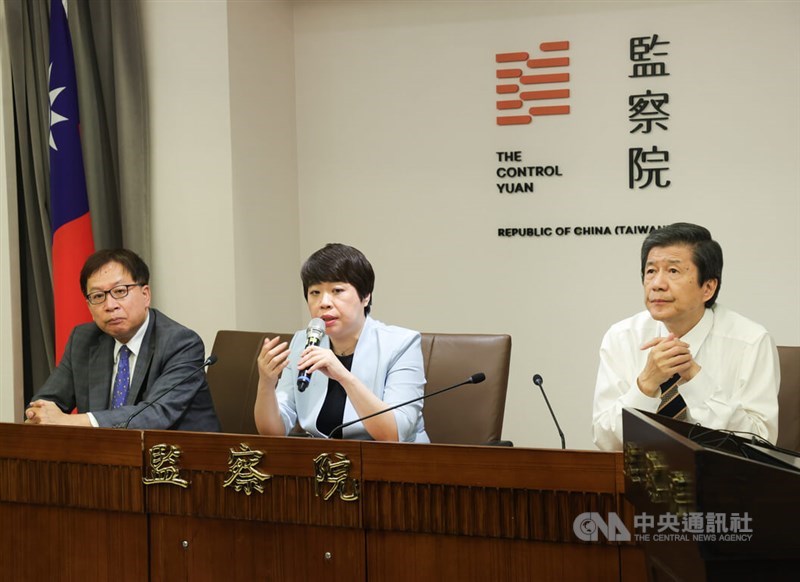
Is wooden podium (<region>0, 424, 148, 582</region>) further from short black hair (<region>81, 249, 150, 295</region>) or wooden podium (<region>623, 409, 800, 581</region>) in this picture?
wooden podium (<region>623, 409, 800, 581</region>)

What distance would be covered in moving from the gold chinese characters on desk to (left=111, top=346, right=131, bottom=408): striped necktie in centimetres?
65

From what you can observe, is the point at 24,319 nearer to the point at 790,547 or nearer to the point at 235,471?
the point at 235,471

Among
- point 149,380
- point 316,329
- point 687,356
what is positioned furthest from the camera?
point 149,380

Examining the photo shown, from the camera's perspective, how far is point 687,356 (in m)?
2.31

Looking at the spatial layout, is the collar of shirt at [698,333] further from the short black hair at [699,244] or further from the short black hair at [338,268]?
the short black hair at [338,268]

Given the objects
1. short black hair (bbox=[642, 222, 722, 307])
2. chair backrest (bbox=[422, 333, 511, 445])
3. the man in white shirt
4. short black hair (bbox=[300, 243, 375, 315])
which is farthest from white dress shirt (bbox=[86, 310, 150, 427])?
short black hair (bbox=[642, 222, 722, 307])

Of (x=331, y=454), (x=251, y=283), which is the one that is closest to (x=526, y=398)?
(x=251, y=283)

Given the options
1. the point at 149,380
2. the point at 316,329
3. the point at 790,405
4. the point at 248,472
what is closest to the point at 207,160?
the point at 149,380

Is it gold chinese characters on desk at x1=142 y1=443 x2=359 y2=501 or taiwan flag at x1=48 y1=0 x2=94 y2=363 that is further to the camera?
taiwan flag at x1=48 y1=0 x2=94 y2=363

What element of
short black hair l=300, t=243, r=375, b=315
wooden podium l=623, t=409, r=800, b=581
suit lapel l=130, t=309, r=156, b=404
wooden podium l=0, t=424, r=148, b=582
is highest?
short black hair l=300, t=243, r=375, b=315

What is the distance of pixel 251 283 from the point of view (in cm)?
419

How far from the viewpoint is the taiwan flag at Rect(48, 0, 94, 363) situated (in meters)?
4.03

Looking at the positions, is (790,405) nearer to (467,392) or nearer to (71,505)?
(467,392)

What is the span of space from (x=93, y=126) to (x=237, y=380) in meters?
1.50
